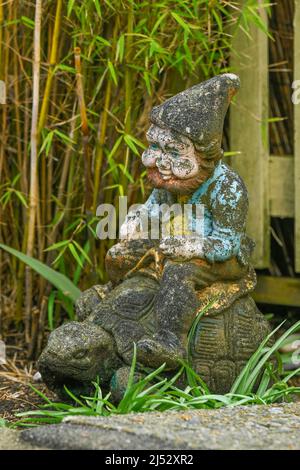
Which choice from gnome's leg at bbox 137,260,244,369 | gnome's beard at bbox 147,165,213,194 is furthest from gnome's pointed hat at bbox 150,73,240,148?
gnome's leg at bbox 137,260,244,369

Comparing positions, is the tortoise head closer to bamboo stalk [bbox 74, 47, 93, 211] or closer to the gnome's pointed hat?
the gnome's pointed hat

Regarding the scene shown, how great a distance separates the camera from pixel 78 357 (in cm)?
370

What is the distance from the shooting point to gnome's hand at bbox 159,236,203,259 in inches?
147

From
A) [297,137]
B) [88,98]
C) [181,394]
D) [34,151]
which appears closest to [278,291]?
[297,137]

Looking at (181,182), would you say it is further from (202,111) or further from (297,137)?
(297,137)

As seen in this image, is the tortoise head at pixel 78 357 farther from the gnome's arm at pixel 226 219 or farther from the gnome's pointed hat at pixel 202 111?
the gnome's pointed hat at pixel 202 111

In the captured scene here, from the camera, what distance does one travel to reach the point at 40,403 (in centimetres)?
421

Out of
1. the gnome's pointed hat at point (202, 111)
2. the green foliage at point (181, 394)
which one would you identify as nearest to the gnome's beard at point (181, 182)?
the gnome's pointed hat at point (202, 111)

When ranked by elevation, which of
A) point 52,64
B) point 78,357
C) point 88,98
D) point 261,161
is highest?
point 52,64

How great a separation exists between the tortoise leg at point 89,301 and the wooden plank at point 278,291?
1.35m

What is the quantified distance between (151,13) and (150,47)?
0.27 metres

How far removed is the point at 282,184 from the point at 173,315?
5.32ft

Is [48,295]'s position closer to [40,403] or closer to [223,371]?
[40,403]

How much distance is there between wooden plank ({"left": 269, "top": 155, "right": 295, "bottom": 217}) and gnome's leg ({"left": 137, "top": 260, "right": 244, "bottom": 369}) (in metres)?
1.44
